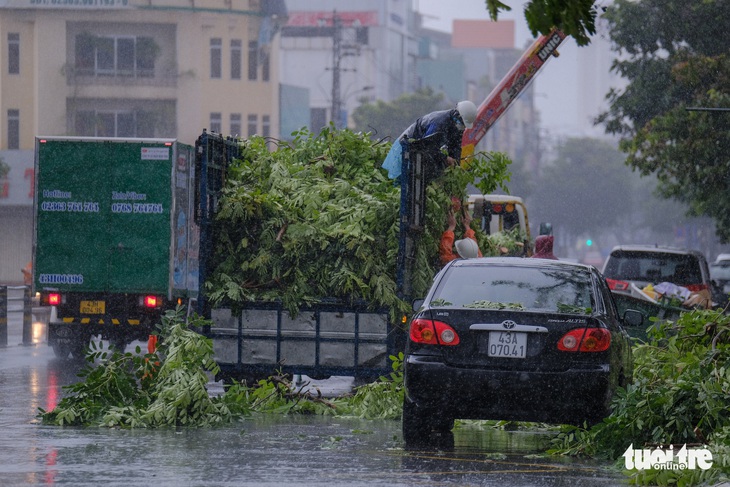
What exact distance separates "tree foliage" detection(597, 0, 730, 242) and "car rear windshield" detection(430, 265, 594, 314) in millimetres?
18406

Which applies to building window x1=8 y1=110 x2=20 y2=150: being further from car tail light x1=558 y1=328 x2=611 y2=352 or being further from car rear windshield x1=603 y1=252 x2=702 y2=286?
car tail light x1=558 y1=328 x2=611 y2=352

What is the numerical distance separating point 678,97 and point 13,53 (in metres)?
34.9

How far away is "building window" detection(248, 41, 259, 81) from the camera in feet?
212

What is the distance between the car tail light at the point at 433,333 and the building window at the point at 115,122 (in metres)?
51.3

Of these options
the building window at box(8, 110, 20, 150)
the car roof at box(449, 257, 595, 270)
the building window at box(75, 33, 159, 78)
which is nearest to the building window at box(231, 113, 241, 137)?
the building window at box(75, 33, 159, 78)

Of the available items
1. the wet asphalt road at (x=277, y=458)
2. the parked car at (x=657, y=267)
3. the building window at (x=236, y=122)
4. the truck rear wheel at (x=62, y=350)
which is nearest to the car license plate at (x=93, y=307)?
the truck rear wheel at (x=62, y=350)

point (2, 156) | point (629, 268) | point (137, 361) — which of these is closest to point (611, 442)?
point (137, 361)

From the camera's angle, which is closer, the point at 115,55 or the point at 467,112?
the point at 467,112

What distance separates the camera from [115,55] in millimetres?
60750

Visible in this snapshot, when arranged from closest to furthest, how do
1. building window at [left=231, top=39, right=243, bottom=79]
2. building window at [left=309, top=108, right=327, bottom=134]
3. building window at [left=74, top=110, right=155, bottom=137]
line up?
building window at [left=74, top=110, right=155, bottom=137]
building window at [left=231, top=39, right=243, bottom=79]
building window at [left=309, top=108, right=327, bottom=134]

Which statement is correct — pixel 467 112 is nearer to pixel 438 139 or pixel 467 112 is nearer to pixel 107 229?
pixel 438 139

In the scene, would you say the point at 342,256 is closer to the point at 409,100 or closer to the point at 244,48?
the point at 244,48

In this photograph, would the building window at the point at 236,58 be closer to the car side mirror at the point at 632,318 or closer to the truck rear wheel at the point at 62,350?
the truck rear wheel at the point at 62,350

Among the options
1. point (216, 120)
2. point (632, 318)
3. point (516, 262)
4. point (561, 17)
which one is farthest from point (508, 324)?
point (216, 120)
